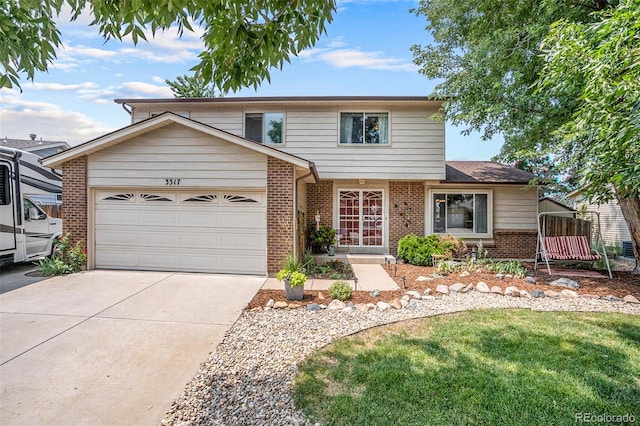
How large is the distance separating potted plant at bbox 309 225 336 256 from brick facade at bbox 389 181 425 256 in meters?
2.22

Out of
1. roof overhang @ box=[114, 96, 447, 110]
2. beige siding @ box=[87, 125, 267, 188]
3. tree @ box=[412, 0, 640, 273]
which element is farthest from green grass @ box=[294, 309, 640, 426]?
roof overhang @ box=[114, 96, 447, 110]

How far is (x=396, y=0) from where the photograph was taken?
641 cm

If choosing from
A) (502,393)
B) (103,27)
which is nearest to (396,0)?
(103,27)

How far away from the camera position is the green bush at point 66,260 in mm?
8062

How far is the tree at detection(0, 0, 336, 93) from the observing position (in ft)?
7.50

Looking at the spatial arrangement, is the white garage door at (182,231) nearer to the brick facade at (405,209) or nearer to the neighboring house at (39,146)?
the brick facade at (405,209)

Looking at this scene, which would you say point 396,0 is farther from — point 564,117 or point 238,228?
point 238,228

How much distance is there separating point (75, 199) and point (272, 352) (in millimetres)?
7765

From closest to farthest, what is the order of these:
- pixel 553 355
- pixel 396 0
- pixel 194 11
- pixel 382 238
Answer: pixel 194 11 → pixel 553 355 → pixel 396 0 → pixel 382 238

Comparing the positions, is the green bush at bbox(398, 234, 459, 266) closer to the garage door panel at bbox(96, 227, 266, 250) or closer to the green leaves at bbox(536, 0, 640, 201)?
the garage door panel at bbox(96, 227, 266, 250)

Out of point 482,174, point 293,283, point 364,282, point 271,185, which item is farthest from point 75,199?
point 482,174

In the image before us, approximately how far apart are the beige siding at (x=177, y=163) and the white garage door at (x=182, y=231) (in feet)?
1.10

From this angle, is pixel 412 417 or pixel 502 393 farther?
pixel 502 393

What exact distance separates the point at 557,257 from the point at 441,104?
5769mm
